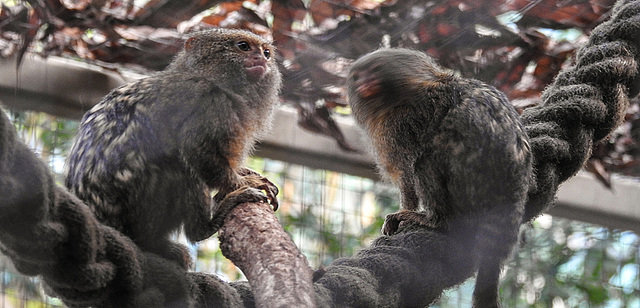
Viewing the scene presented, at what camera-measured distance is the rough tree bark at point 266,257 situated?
1.62m

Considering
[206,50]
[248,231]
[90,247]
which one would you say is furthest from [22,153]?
[206,50]

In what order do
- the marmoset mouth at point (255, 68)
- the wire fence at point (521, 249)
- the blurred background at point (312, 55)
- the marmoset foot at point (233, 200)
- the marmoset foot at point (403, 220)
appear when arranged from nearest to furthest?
the marmoset foot at point (233, 200) < the marmoset foot at point (403, 220) < the marmoset mouth at point (255, 68) < the blurred background at point (312, 55) < the wire fence at point (521, 249)

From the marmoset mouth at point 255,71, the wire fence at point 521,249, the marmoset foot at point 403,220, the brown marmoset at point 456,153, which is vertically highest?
the marmoset mouth at point 255,71

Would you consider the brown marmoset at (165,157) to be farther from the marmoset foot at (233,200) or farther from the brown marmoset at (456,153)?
the brown marmoset at (456,153)

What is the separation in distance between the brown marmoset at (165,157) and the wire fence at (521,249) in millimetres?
2430

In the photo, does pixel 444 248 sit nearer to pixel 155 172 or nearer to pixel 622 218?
pixel 155 172

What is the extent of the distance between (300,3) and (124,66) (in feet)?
3.00

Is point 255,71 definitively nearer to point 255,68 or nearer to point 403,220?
point 255,68

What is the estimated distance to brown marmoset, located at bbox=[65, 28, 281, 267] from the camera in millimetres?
2203

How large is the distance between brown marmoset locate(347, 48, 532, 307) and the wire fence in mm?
2125

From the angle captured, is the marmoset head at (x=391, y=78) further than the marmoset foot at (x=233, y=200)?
Yes

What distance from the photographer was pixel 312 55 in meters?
3.52

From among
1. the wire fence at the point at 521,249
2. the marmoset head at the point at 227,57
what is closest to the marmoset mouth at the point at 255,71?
the marmoset head at the point at 227,57

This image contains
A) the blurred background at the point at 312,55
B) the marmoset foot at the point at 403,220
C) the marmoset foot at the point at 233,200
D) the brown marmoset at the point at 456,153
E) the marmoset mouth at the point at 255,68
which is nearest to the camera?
the marmoset foot at the point at 233,200
